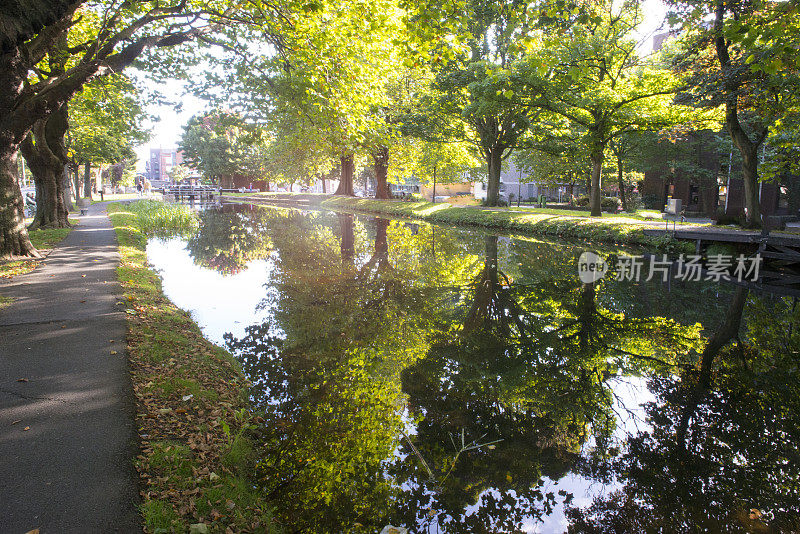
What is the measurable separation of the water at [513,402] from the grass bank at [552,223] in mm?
6993

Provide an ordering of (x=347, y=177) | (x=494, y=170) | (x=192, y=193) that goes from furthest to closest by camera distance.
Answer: (x=192, y=193)
(x=347, y=177)
(x=494, y=170)

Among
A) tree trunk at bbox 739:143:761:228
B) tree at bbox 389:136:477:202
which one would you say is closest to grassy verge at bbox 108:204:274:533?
tree trunk at bbox 739:143:761:228

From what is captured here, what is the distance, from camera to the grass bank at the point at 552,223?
18.2 m

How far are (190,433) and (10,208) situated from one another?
991cm

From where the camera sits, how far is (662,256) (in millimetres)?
16094

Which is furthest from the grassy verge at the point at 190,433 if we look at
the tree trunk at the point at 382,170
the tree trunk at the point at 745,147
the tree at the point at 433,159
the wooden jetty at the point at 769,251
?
the tree trunk at the point at 382,170

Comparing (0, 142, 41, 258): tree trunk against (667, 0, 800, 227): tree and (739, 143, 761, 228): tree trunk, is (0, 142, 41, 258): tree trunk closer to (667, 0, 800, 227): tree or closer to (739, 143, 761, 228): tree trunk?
(667, 0, 800, 227): tree

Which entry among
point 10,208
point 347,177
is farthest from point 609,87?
point 347,177

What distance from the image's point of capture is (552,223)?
73.7ft

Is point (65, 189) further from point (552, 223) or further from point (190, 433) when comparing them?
point (190, 433)

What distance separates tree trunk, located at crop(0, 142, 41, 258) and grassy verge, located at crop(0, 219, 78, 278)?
22.2 inches

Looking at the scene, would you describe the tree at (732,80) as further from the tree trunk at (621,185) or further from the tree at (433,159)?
the tree at (433,159)

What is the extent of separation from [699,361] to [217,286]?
9719 mm

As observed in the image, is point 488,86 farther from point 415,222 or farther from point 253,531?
point 253,531
